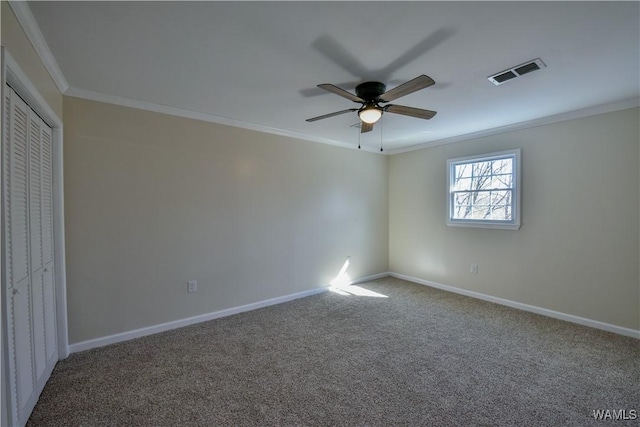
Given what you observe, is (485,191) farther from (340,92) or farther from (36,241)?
(36,241)

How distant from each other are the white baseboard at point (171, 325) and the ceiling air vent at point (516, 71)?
11.1ft

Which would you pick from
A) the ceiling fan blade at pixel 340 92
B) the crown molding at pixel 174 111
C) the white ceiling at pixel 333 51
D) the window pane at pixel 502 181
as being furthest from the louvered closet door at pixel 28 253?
the window pane at pixel 502 181

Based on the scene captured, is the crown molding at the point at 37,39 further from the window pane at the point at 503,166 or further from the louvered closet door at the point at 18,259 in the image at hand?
the window pane at the point at 503,166

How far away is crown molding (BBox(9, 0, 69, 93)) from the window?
461 cm

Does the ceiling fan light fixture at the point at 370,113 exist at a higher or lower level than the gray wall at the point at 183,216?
higher

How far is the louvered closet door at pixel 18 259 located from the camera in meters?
1.56

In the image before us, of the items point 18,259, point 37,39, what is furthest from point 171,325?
point 37,39

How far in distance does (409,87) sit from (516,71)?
97 cm

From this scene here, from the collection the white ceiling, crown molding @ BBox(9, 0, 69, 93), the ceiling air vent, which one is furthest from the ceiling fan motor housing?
crown molding @ BBox(9, 0, 69, 93)

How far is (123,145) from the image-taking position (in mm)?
2855

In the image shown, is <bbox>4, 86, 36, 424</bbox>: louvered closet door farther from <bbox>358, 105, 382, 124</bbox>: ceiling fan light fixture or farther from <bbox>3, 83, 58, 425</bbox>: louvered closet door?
<bbox>358, 105, 382, 124</bbox>: ceiling fan light fixture

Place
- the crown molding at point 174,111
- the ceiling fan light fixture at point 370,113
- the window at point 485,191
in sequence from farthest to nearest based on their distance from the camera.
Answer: the window at point 485,191
the crown molding at point 174,111
the ceiling fan light fixture at point 370,113

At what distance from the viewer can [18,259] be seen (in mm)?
1705

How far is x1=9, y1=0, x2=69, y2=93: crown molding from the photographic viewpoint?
5.11 ft
